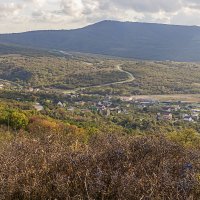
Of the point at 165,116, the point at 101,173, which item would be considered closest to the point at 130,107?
the point at 165,116

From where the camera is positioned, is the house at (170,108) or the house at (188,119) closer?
the house at (188,119)

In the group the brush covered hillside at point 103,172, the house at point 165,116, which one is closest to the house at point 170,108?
the house at point 165,116

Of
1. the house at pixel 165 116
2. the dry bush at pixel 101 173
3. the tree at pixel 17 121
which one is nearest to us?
the dry bush at pixel 101 173

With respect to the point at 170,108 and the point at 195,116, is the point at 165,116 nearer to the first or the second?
the point at 195,116

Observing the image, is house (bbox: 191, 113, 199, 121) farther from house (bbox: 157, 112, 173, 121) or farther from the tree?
the tree

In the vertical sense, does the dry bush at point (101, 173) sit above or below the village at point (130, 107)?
above

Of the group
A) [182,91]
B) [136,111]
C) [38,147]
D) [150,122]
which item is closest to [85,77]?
[182,91]

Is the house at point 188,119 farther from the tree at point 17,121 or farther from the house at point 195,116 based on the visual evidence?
the tree at point 17,121

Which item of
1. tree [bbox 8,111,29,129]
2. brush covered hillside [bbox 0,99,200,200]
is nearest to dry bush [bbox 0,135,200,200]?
brush covered hillside [bbox 0,99,200,200]
